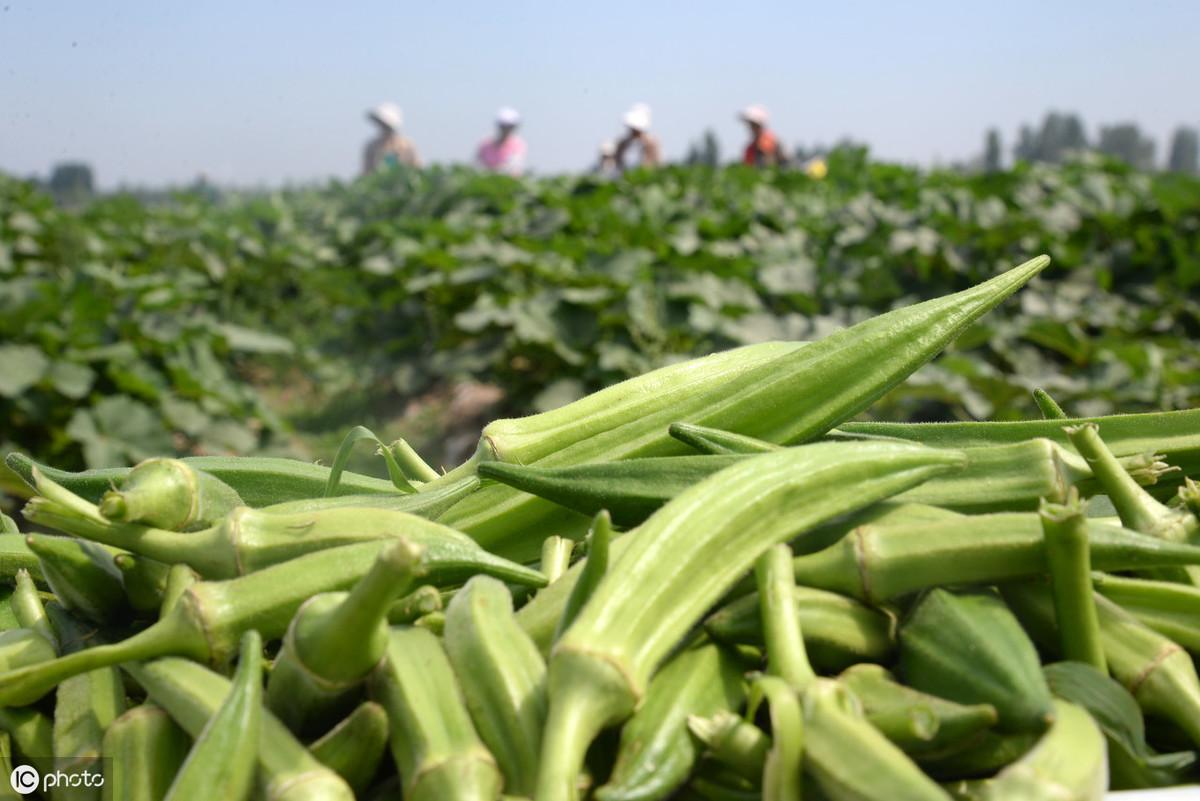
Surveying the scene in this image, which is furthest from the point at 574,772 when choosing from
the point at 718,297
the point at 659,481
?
the point at 718,297

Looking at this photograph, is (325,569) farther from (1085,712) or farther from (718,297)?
(718,297)

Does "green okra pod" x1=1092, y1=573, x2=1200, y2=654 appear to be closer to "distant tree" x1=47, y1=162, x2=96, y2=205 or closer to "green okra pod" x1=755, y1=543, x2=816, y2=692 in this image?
"green okra pod" x1=755, y1=543, x2=816, y2=692

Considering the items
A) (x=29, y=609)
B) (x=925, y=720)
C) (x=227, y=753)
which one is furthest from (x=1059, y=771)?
(x=29, y=609)

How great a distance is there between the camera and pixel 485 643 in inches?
47.8

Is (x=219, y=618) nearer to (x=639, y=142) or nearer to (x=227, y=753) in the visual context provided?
(x=227, y=753)

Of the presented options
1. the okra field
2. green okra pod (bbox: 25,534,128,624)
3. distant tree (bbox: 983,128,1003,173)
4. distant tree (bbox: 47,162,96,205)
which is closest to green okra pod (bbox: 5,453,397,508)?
the okra field

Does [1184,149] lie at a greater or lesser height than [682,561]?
greater

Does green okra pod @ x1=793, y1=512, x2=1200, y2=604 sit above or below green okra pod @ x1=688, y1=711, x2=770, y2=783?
above

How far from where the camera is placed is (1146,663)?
1204mm

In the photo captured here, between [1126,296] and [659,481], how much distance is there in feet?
31.2

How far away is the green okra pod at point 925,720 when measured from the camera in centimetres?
106

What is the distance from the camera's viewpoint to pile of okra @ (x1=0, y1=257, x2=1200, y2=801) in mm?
1093

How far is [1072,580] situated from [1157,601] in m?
0.18

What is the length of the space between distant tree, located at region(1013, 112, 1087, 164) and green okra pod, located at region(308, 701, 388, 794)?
2229 inches
